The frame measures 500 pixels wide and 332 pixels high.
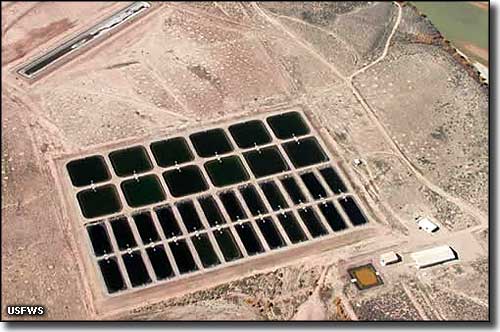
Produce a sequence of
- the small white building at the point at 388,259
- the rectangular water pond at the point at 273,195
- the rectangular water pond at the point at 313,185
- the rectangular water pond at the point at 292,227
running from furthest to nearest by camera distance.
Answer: the rectangular water pond at the point at 313,185 < the rectangular water pond at the point at 273,195 < the rectangular water pond at the point at 292,227 < the small white building at the point at 388,259

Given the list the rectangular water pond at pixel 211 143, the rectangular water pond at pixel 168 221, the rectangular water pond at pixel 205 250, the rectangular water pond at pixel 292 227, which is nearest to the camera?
the rectangular water pond at pixel 205 250

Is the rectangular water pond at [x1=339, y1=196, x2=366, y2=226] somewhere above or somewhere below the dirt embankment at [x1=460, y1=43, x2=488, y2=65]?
below

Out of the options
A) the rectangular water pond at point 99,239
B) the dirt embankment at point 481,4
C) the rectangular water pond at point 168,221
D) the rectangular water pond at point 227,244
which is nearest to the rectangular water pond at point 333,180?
the rectangular water pond at point 227,244

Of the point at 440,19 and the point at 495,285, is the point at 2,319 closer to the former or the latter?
the point at 495,285

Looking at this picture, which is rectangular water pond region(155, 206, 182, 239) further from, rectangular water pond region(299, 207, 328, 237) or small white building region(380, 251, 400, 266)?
small white building region(380, 251, 400, 266)

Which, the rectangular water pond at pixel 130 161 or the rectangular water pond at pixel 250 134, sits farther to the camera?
the rectangular water pond at pixel 250 134

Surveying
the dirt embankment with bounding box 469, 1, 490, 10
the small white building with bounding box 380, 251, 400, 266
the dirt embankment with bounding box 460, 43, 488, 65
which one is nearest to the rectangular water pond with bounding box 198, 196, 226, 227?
the small white building with bounding box 380, 251, 400, 266

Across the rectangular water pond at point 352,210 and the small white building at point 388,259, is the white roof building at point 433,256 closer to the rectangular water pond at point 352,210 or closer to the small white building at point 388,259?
the small white building at point 388,259
